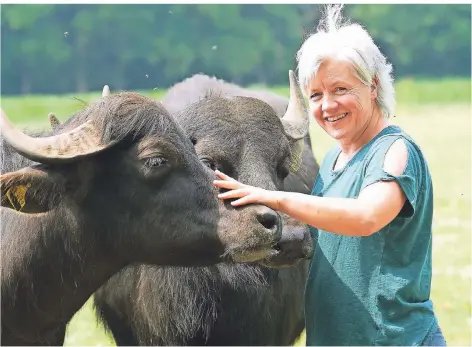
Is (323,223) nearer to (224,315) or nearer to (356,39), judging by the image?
(356,39)

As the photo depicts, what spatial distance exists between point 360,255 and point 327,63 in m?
1.05

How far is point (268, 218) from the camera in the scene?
14.4 ft

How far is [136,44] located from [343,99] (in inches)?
1155

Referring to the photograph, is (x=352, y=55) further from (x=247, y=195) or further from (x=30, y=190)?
(x=30, y=190)

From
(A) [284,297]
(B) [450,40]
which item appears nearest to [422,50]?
(B) [450,40]

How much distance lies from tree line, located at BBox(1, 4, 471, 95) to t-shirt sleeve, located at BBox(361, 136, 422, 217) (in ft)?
88.0

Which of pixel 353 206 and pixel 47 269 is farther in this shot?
pixel 47 269

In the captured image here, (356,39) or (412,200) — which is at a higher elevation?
(356,39)

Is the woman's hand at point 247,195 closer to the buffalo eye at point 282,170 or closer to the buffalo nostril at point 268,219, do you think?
the buffalo nostril at point 268,219

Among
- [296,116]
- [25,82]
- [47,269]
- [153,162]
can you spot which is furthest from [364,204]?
[25,82]

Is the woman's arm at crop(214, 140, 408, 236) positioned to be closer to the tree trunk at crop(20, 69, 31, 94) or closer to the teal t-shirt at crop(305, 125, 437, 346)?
the teal t-shirt at crop(305, 125, 437, 346)

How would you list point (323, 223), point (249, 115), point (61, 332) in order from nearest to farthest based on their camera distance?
point (323, 223) → point (61, 332) → point (249, 115)

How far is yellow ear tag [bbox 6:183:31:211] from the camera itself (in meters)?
4.36

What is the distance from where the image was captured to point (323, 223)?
14.2 feet
